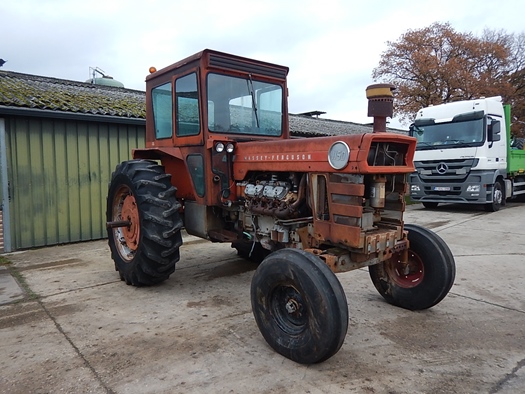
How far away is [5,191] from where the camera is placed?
620cm

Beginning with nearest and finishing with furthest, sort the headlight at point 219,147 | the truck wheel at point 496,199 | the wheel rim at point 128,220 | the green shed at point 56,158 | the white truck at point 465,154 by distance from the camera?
the headlight at point 219,147, the wheel rim at point 128,220, the green shed at point 56,158, the white truck at point 465,154, the truck wheel at point 496,199

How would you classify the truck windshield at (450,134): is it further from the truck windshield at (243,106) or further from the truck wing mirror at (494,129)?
the truck windshield at (243,106)

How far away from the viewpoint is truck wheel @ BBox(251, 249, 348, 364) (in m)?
2.52

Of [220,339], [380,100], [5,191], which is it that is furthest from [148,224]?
[5,191]

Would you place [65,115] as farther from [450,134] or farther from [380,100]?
[450,134]

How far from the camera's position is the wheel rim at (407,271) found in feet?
12.0

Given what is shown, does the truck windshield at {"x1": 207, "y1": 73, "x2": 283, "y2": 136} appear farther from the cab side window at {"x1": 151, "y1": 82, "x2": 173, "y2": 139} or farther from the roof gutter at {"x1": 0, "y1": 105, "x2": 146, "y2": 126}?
the roof gutter at {"x1": 0, "y1": 105, "x2": 146, "y2": 126}

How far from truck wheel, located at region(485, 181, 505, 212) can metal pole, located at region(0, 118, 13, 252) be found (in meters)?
10.7

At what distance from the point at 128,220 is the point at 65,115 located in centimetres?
305

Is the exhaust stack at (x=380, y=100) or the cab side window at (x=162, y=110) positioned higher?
the cab side window at (x=162, y=110)

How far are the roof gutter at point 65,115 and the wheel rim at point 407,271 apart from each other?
549 centimetres

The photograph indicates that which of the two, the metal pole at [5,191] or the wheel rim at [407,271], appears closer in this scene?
the wheel rim at [407,271]

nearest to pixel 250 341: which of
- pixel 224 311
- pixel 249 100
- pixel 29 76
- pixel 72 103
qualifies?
pixel 224 311

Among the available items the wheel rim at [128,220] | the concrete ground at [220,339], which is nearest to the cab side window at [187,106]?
the wheel rim at [128,220]
